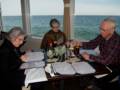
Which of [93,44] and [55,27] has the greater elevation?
[55,27]

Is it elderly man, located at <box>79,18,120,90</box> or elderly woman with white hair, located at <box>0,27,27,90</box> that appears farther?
elderly man, located at <box>79,18,120,90</box>

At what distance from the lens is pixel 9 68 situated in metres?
1.62

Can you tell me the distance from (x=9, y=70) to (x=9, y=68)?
0.07 feet

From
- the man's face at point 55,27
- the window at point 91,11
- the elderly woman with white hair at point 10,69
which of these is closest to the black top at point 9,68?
the elderly woman with white hair at point 10,69

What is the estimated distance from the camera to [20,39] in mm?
1847

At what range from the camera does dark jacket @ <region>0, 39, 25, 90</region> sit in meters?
1.58

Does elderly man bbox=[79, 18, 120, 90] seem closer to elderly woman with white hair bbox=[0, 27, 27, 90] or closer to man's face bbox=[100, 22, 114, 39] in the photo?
man's face bbox=[100, 22, 114, 39]

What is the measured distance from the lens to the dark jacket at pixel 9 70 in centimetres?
158

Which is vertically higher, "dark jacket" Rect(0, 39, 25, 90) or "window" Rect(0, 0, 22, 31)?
"window" Rect(0, 0, 22, 31)

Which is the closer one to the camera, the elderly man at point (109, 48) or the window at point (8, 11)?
the elderly man at point (109, 48)

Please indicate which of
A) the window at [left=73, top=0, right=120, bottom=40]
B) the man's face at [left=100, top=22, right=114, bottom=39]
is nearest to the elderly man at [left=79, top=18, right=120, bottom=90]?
the man's face at [left=100, top=22, right=114, bottom=39]

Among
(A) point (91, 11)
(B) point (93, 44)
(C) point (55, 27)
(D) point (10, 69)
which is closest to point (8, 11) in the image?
(C) point (55, 27)

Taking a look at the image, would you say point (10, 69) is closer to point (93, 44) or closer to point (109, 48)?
point (109, 48)

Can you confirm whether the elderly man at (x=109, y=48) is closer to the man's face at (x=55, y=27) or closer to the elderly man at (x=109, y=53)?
the elderly man at (x=109, y=53)
